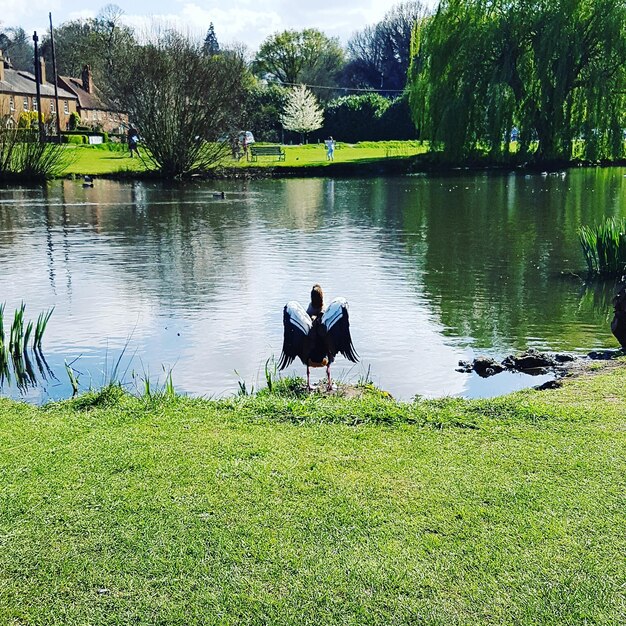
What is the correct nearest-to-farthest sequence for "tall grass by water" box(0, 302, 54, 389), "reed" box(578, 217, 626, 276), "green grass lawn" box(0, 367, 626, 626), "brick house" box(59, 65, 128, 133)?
"green grass lawn" box(0, 367, 626, 626) → "tall grass by water" box(0, 302, 54, 389) → "reed" box(578, 217, 626, 276) → "brick house" box(59, 65, 128, 133)

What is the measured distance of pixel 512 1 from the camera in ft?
144

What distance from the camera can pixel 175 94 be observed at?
41125 millimetres

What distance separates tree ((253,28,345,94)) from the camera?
312 ft

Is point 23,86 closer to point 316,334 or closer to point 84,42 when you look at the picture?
point 84,42

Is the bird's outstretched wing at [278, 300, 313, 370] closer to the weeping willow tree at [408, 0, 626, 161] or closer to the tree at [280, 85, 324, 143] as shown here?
the weeping willow tree at [408, 0, 626, 161]

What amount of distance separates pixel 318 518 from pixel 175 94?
39154 mm

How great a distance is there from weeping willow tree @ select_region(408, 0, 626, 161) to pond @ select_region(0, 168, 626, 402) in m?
11.4

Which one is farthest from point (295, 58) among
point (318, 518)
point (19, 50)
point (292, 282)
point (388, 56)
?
point (318, 518)

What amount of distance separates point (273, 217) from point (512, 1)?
24963mm

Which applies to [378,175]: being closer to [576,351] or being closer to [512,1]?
[512,1]

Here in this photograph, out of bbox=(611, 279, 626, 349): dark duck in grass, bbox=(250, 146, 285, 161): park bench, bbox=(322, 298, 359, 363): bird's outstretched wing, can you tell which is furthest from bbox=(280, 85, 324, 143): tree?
bbox=(322, 298, 359, 363): bird's outstretched wing

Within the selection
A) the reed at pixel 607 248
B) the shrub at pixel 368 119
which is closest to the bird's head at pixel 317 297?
the reed at pixel 607 248

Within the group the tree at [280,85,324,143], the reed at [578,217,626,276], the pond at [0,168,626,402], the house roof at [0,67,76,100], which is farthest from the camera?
the house roof at [0,67,76,100]

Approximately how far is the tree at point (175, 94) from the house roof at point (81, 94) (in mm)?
46897
